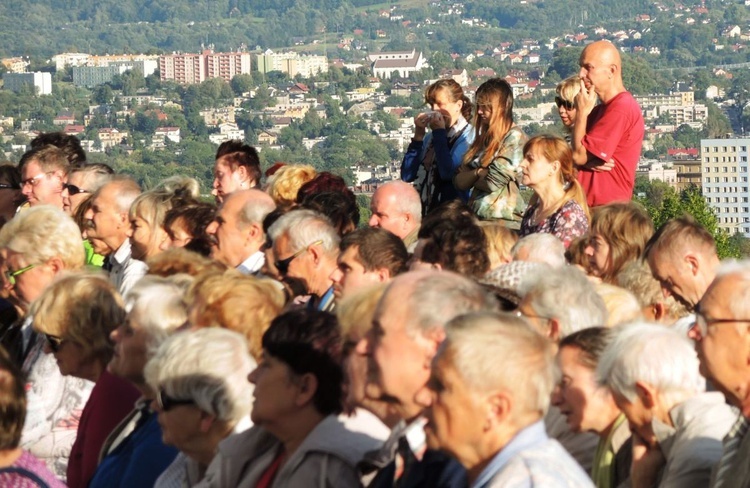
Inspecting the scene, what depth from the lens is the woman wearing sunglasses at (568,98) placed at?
7254mm

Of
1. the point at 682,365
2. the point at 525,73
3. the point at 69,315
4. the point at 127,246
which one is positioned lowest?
the point at 525,73

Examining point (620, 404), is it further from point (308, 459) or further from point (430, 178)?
point (430, 178)

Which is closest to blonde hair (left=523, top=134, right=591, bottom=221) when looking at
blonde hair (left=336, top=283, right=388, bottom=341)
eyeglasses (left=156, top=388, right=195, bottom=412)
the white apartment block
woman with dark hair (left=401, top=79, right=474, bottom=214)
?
woman with dark hair (left=401, top=79, right=474, bottom=214)

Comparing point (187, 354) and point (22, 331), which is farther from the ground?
point (187, 354)

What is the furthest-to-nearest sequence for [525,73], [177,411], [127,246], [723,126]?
1. [525,73]
2. [723,126]
3. [127,246]
4. [177,411]

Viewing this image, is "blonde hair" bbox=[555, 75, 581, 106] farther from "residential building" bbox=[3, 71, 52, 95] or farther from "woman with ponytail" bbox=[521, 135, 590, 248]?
"residential building" bbox=[3, 71, 52, 95]

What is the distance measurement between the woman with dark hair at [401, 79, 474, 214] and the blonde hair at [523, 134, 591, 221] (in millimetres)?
1262

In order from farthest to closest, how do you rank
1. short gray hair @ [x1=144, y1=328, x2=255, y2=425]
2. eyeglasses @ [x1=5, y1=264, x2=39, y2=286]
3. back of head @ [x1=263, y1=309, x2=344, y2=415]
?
eyeglasses @ [x1=5, y1=264, x2=39, y2=286]
short gray hair @ [x1=144, y1=328, x2=255, y2=425]
back of head @ [x1=263, y1=309, x2=344, y2=415]

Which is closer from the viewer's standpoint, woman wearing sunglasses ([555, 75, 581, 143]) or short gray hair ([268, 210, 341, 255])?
short gray hair ([268, 210, 341, 255])

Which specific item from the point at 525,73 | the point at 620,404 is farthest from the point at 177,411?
the point at 525,73

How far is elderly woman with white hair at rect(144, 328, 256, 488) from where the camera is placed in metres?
3.89

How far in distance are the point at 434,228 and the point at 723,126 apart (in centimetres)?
12462

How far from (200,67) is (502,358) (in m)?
152

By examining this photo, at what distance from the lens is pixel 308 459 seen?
3.62m
